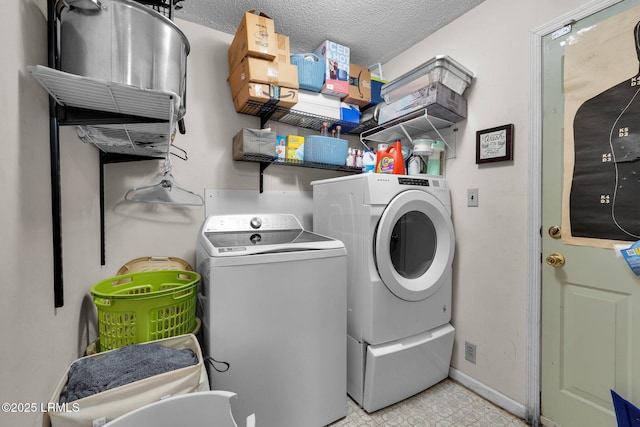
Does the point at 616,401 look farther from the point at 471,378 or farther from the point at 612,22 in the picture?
the point at 612,22

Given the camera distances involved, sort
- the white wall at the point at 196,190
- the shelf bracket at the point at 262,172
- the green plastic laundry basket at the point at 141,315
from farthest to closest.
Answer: the shelf bracket at the point at 262,172
the green plastic laundry basket at the point at 141,315
the white wall at the point at 196,190

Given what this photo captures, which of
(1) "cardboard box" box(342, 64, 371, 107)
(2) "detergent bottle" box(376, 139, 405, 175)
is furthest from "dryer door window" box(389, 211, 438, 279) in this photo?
(1) "cardboard box" box(342, 64, 371, 107)

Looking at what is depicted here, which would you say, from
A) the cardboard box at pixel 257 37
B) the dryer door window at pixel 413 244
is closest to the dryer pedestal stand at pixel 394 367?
the dryer door window at pixel 413 244

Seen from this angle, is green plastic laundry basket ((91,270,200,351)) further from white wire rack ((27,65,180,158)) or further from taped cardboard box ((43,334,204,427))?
white wire rack ((27,65,180,158))

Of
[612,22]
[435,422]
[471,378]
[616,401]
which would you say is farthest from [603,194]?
[435,422]

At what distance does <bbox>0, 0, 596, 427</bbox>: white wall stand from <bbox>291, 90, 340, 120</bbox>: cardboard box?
0.42 meters

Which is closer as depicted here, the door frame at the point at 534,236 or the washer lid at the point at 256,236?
the washer lid at the point at 256,236

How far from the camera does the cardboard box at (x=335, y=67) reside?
206cm

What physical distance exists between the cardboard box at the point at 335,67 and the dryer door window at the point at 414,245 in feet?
3.28

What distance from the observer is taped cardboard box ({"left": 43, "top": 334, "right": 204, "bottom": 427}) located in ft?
2.67

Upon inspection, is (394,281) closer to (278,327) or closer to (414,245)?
(414,245)

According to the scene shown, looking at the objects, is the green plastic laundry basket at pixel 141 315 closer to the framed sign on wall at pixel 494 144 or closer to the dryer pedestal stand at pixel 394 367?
the dryer pedestal stand at pixel 394 367

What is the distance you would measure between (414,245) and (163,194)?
1.59 meters

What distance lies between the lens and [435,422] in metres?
1.53
